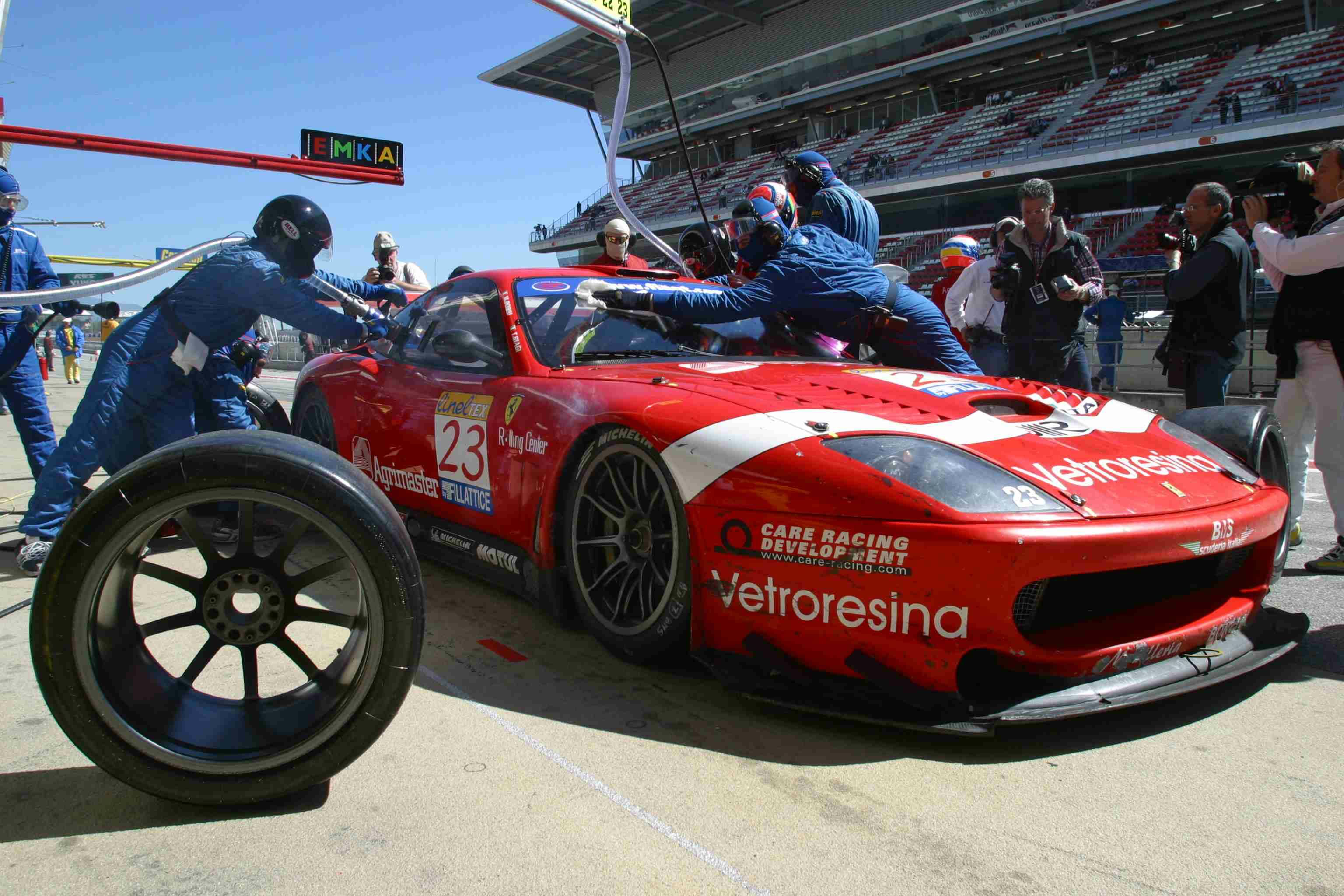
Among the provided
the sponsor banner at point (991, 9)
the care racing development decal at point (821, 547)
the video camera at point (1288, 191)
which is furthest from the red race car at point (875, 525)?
the sponsor banner at point (991, 9)

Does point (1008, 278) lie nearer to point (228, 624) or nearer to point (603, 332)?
point (603, 332)

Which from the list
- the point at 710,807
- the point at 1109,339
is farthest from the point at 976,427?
the point at 1109,339

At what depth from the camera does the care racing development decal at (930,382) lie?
2748mm

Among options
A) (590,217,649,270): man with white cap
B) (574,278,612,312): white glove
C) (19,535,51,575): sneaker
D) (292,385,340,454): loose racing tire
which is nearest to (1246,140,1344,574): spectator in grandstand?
(574,278,612,312): white glove

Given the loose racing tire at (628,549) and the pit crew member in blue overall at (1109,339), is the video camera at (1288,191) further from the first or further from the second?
the pit crew member in blue overall at (1109,339)

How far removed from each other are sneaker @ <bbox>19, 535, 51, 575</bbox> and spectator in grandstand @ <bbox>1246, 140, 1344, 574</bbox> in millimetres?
4834

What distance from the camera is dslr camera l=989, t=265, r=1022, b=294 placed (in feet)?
15.8

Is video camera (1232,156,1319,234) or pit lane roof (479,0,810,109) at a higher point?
pit lane roof (479,0,810,109)

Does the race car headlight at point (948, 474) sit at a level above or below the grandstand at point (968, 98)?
below

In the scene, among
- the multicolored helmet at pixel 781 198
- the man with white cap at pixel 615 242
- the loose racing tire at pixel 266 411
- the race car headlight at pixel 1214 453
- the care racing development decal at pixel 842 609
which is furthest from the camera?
the man with white cap at pixel 615 242

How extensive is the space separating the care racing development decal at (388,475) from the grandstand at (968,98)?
21.4 metres

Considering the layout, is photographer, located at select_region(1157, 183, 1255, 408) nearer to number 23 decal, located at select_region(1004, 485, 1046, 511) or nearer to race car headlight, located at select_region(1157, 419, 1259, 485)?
race car headlight, located at select_region(1157, 419, 1259, 485)

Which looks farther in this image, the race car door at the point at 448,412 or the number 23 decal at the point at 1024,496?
the race car door at the point at 448,412

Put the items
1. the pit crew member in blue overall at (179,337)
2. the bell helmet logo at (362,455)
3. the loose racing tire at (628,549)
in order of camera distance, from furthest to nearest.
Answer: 1. the bell helmet logo at (362,455)
2. the pit crew member in blue overall at (179,337)
3. the loose racing tire at (628,549)
